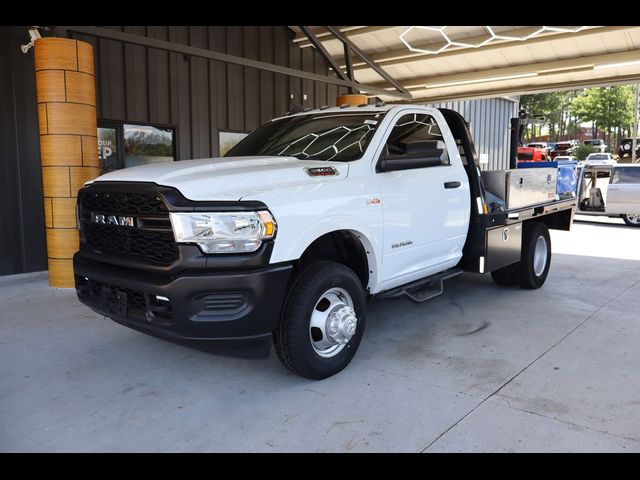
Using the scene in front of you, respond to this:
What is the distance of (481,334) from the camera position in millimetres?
4910

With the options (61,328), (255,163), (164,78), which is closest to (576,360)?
(255,163)

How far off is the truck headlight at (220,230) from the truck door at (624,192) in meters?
12.6

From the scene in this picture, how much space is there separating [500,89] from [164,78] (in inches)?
339

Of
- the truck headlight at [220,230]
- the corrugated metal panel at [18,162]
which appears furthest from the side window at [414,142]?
the corrugated metal panel at [18,162]

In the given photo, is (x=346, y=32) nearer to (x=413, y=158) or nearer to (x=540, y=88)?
(x=540, y=88)

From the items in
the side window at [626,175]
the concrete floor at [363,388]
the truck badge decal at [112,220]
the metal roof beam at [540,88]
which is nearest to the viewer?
the concrete floor at [363,388]

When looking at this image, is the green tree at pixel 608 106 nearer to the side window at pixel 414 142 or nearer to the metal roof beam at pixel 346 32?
the metal roof beam at pixel 346 32

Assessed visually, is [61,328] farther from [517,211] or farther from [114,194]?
[517,211]

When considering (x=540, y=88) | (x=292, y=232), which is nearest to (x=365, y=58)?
(x=540, y=88)

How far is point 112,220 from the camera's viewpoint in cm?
362

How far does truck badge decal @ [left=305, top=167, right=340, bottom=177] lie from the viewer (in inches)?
147

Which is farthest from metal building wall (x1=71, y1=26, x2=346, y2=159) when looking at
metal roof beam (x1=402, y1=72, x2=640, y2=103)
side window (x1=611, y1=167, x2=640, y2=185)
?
side window (x1=611, y1=167, x2=640, y2=185)

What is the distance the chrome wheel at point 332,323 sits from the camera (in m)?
3.76

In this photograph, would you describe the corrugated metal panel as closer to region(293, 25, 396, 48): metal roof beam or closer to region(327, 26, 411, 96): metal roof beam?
region(327, 26, 411, 96): metal roof beam
